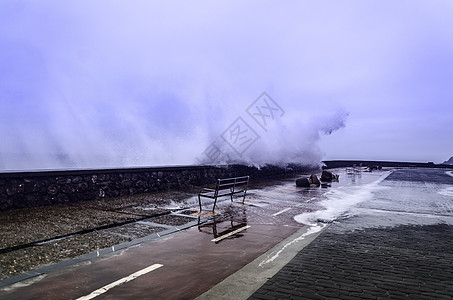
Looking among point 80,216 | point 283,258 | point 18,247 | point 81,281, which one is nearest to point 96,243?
point 18,247

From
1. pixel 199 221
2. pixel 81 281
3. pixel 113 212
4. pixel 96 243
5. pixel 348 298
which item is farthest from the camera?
pixel 113 212

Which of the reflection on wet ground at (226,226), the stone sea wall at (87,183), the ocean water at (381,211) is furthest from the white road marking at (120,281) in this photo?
the stone sea wall at (87,183)

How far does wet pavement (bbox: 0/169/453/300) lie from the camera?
3.50 meters

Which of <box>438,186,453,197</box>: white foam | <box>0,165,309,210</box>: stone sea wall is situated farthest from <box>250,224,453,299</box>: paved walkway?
<box>438,186,453,197</box>: white foam

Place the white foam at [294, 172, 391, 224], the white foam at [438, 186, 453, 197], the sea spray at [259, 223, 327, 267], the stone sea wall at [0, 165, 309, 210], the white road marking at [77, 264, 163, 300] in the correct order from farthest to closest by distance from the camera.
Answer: the white foam at [438, 186, 453, 197] → the stone sea wall at [0, 165, 309, 210] → the white foam at [294, 172, 391, 224] → the sea spray at [259, 223, 327, 267] → the white road marking at [77, 264, 163, 300]

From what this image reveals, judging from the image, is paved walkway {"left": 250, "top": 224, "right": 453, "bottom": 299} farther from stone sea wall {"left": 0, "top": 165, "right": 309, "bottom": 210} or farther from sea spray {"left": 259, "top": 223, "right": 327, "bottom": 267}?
stone sea wall {"left": 0, "top": 165, "right": 309, "bottom": 210}

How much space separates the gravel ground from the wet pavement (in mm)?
227

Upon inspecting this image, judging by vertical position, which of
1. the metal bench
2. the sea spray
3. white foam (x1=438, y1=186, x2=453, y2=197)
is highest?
the metal bench

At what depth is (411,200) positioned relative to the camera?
1112 cm

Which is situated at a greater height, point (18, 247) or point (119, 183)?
point (119, 183)

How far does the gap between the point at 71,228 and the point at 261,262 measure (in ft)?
11.9

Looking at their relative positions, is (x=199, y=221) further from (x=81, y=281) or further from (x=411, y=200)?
(x=411, y=200)

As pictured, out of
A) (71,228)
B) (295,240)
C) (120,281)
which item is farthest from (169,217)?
(120,281)

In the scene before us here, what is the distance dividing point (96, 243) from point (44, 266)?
1077 millimetres
